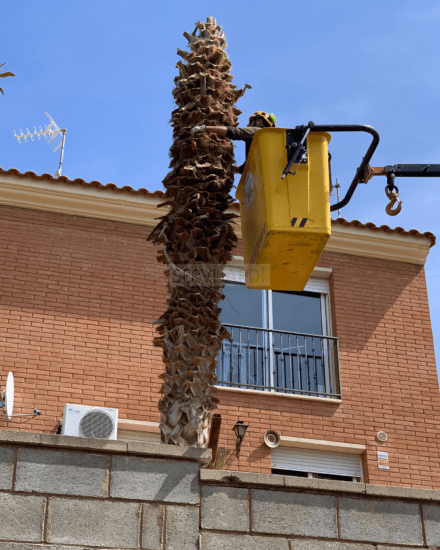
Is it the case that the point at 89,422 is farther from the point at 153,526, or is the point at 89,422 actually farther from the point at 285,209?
the point at 285,209

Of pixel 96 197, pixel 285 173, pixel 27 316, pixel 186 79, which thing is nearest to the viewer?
pixel 285 173

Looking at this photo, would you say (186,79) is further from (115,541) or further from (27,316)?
(27,316)

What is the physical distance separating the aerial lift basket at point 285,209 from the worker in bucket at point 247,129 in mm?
291

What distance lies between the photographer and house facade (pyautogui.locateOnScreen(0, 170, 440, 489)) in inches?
424

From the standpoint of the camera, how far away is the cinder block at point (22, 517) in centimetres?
496

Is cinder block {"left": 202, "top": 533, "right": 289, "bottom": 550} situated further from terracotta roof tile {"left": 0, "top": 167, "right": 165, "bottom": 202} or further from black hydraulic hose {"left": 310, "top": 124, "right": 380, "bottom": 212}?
terracotta roof tile {"left": 0, "top": 167, "right": 165, "bottom": 202}

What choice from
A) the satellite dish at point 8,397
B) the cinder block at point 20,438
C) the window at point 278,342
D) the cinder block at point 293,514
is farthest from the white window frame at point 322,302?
the cinder block at point 20,438

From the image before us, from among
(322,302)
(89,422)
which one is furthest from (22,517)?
(322,302)

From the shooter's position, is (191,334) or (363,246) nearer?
(191,334)

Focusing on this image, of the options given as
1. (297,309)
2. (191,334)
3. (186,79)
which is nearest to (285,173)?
(191,334)

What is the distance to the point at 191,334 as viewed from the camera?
5.92m

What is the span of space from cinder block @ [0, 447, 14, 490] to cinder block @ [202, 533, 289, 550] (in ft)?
4.21

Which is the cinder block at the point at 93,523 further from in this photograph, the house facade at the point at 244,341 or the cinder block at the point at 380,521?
the house facade at the point at 244,341

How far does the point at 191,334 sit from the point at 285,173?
134 centimetres
